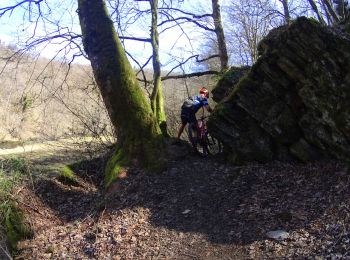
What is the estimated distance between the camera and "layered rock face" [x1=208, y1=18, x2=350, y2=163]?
7.28 metres

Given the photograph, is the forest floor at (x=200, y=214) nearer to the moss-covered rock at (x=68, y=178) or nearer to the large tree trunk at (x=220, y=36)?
the moss-covered rock at (x=68, y=178)

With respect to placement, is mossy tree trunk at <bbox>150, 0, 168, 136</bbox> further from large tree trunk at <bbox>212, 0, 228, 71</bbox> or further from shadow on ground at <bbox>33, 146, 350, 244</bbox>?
large tree trunk at <bbox>212, 0, 228, 71</bbox>

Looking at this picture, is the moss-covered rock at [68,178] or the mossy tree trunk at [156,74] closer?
the moss-covered rock at [68,178]

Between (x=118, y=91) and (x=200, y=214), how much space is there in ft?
10.6

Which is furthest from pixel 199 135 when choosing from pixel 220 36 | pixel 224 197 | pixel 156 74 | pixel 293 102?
pixel 220 36

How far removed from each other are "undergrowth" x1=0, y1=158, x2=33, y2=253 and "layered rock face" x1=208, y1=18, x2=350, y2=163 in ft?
13.2

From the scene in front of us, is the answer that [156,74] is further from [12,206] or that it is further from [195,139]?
[12,206]

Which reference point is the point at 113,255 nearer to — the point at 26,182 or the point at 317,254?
the point at 317,254

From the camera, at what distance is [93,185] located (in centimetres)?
945

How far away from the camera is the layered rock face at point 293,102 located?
7277 millimetres

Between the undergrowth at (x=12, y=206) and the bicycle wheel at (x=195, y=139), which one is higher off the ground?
the bicycle wheel at (x=195, y=139)

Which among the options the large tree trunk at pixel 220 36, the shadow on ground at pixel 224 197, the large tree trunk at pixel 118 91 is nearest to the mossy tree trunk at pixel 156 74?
the large tree trunk at pixel 118 91

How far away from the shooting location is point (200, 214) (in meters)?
6.82

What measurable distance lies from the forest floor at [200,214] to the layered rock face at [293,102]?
0.37 metres
